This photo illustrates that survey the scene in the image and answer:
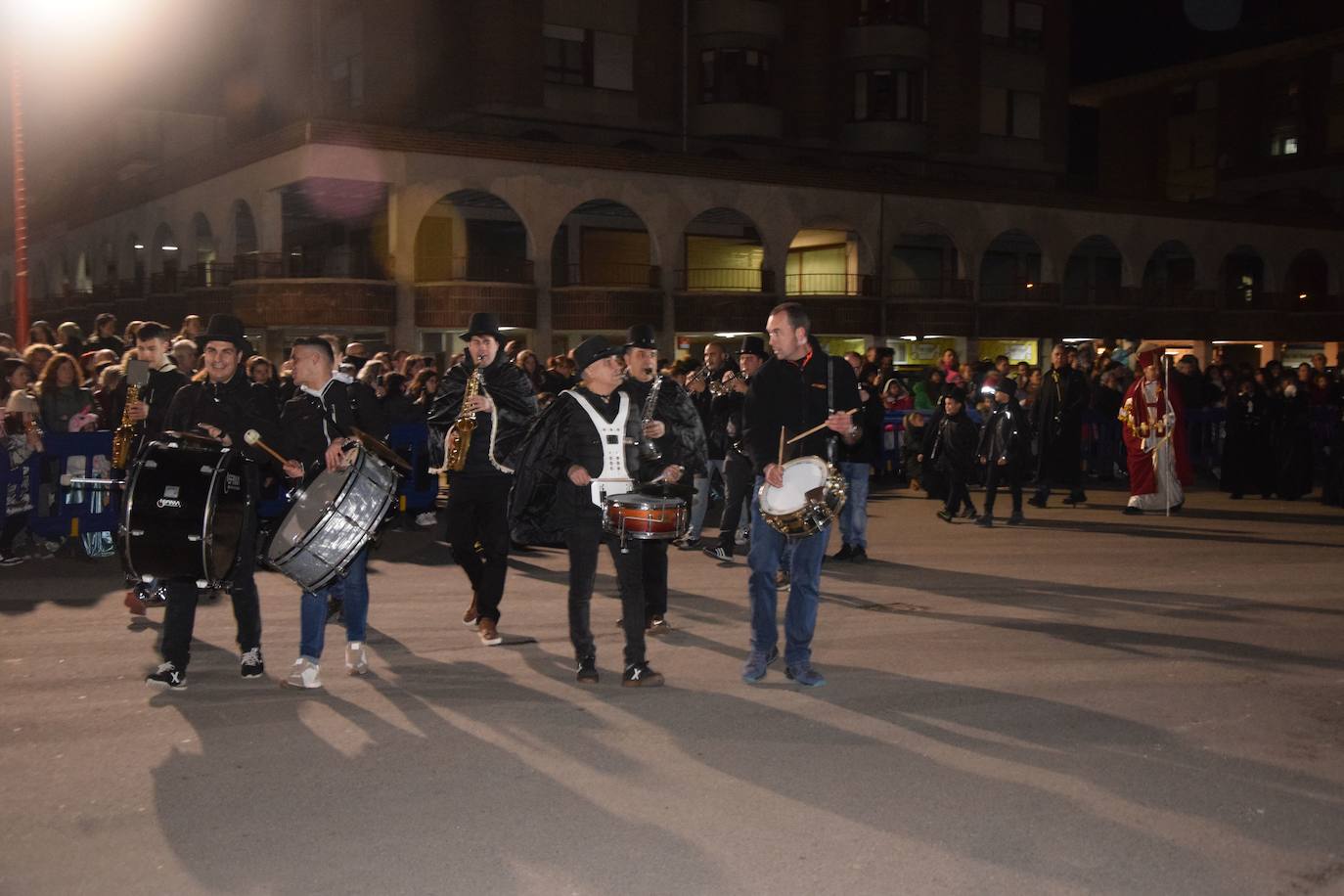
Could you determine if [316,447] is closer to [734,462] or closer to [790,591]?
[790,591]

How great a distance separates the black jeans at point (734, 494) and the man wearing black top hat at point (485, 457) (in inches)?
154

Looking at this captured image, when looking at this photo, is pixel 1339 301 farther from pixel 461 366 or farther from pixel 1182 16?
pixel 461 366

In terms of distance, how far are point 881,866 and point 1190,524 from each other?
40.1ft

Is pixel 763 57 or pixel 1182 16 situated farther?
pixel 1182 16

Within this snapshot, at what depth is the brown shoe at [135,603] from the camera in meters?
9.74

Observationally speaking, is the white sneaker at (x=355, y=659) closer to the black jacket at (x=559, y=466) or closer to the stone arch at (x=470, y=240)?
the black jacket at (x=559, y=466)

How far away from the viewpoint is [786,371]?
7.98 meters

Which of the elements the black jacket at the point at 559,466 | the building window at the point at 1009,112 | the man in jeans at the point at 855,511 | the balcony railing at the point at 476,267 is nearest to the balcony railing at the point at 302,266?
the balcony railing at the point at 476,267

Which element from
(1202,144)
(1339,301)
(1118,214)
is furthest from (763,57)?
(1202,144)

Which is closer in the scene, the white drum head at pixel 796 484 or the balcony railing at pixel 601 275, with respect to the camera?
the white drum head at pixel 796 484

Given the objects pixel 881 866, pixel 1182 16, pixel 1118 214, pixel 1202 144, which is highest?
pixel 1182 16

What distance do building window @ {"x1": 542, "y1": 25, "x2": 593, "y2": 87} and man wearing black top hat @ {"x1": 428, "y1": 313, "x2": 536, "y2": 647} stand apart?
3332cm

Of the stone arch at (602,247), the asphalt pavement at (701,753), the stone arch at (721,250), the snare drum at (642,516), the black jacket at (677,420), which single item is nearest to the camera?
the asphalt pavement at (701,753)

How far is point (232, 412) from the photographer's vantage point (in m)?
8.00
